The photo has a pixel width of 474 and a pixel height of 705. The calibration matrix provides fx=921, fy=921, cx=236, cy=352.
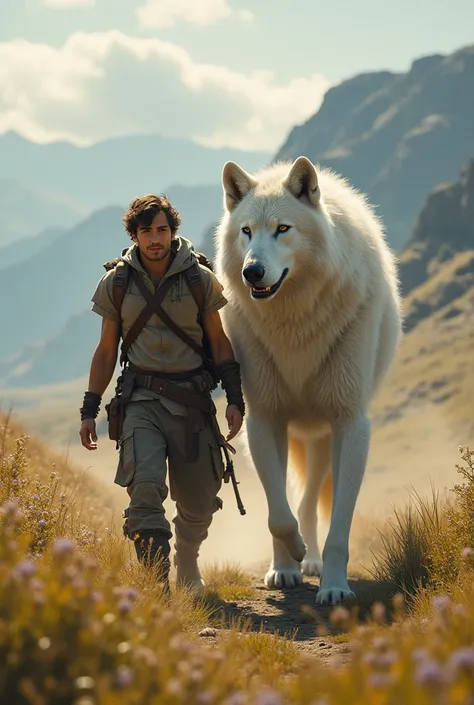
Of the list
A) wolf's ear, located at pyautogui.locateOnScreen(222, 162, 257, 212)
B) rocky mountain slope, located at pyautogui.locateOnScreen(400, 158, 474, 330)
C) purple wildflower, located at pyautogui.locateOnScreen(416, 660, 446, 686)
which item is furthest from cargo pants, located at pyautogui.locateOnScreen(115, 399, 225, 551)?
rocky mountain slope, located at pyautogui.locateOnScreen(400, 158, 474, 330)

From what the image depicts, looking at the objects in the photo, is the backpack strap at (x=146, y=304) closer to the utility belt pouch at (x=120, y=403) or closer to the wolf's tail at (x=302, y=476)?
the utility belt pouch at (x=120, y=403)

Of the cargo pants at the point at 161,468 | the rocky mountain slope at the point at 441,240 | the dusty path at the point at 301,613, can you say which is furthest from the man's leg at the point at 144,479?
the rocky mountain slope at the point at 441,240

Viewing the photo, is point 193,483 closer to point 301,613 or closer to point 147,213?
point 301,613

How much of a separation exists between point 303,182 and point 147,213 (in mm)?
1077

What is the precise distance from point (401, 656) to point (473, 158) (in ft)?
454

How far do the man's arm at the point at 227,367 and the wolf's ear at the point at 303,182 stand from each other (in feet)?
3.16

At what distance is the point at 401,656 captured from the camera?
226 cm

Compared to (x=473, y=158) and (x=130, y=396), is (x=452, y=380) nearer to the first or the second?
(x=473, y=158)

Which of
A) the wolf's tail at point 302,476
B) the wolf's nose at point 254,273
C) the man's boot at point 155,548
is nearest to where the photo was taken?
the man's boot at point 155,548

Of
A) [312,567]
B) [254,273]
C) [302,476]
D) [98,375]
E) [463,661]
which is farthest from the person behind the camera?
[302,476]

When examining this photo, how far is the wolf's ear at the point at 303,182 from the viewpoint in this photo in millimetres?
6090

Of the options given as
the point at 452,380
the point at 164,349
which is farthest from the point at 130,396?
the point at 452,380

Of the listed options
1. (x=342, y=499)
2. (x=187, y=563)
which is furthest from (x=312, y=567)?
(x=342, y=499)

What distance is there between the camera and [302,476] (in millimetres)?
8086
